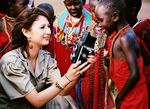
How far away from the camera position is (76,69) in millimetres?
3164

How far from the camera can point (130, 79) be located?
3.12 meters

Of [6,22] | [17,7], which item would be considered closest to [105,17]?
[6,22]

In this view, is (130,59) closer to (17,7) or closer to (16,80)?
(16,80)

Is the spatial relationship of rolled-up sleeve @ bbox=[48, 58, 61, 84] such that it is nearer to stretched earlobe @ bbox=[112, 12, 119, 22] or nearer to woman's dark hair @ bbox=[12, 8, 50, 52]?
woman's dark hair @ bbox=[12, 8, 50, 52]

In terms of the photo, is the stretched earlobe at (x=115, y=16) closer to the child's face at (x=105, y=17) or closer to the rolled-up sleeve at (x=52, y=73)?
the child's face at (x=105, y=17)

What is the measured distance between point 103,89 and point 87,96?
27 cm

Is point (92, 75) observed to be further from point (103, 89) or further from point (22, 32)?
point (22, 32)

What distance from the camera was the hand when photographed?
3.16m

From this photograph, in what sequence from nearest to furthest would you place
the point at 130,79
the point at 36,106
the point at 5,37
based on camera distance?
the point at 130,79
the point at 36,106
the point at 5,37

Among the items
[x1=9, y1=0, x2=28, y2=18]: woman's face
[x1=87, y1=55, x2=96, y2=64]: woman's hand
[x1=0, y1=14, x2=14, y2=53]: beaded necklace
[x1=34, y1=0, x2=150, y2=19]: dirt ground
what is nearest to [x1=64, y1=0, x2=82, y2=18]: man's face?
[x1=9, y1=0, x2=28, y2=18]: woman's face

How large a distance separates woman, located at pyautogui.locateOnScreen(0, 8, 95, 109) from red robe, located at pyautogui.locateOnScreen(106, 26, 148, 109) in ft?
0.63

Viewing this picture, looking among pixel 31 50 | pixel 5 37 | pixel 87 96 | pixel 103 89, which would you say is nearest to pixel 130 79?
pixel 103 89

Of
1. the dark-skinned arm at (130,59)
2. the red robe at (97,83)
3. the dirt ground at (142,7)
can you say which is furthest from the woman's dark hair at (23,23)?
the dirt ground at (142,7)

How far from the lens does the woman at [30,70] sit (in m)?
3.25
